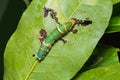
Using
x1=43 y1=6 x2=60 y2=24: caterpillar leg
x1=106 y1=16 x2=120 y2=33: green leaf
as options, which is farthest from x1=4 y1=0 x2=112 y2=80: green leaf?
x1=106 y1=16 x2=120 y2=33: green leaf

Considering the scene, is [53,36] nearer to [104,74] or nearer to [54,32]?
[54,32]

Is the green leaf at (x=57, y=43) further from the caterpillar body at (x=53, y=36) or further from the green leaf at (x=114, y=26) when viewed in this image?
the green leaf at (x=114, y=26)

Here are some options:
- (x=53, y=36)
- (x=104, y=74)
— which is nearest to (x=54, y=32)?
(x=53, y=36)

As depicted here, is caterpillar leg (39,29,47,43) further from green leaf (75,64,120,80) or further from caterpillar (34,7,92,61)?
green leaf (75,64,120,80)

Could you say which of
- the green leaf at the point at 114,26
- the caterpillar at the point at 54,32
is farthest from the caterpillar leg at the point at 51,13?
the green leaf at the point at 114,26

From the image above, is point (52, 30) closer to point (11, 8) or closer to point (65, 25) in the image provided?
point (65, 25)

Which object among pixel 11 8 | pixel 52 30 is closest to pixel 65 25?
pixel 52 30
